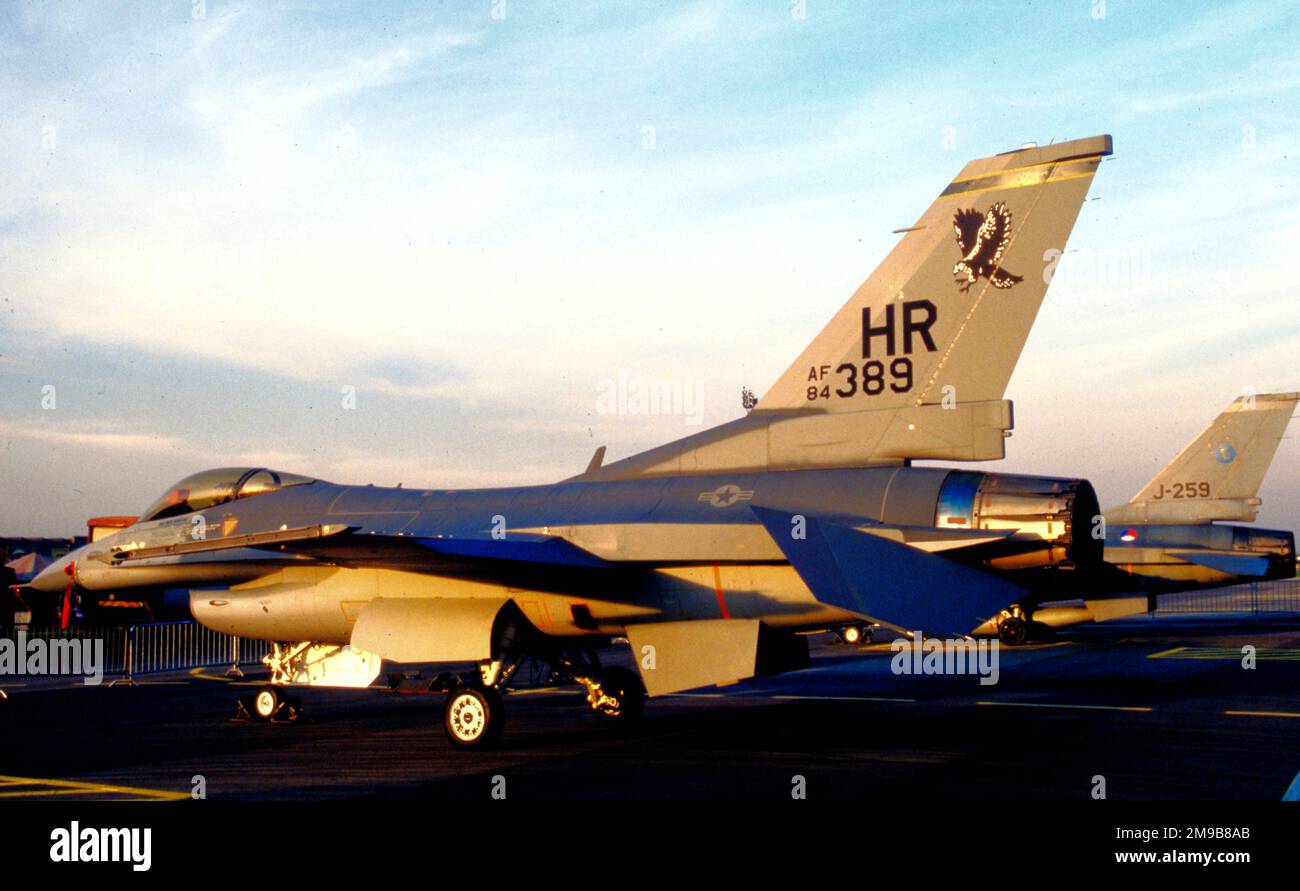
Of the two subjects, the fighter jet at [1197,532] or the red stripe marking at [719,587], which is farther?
the fighter jet at [1197,532]

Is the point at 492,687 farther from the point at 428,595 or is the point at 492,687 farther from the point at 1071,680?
the point at 1071,680

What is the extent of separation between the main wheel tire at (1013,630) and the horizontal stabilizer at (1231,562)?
3.74 m

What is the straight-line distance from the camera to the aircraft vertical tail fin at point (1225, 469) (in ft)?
94.6

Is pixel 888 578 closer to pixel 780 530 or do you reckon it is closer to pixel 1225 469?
pixel 780 530

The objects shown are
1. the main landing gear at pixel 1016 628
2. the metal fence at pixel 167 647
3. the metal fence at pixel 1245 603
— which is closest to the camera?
the metal fence at pixel 167 647

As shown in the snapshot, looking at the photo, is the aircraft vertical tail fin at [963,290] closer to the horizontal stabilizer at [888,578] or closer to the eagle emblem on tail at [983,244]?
the eagle emblem on tail at [983,244]

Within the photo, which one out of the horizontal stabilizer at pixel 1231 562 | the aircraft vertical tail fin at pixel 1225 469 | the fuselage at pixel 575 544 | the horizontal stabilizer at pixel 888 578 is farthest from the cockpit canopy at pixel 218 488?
the aircraft vertical tail fin at pixel 1225 469

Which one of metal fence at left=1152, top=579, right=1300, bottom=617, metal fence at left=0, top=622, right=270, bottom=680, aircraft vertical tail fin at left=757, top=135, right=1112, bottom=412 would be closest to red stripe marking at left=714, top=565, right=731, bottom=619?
aircraft vertical tail fin at left=757, top=135, right=1112, bottom=412

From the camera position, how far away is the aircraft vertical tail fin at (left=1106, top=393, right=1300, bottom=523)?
94.6 ft

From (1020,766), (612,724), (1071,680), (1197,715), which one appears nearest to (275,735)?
(612,724)

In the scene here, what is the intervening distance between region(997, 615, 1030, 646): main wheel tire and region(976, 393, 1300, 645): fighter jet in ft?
0.08

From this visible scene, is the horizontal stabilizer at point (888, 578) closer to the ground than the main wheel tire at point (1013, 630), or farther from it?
farther from it
